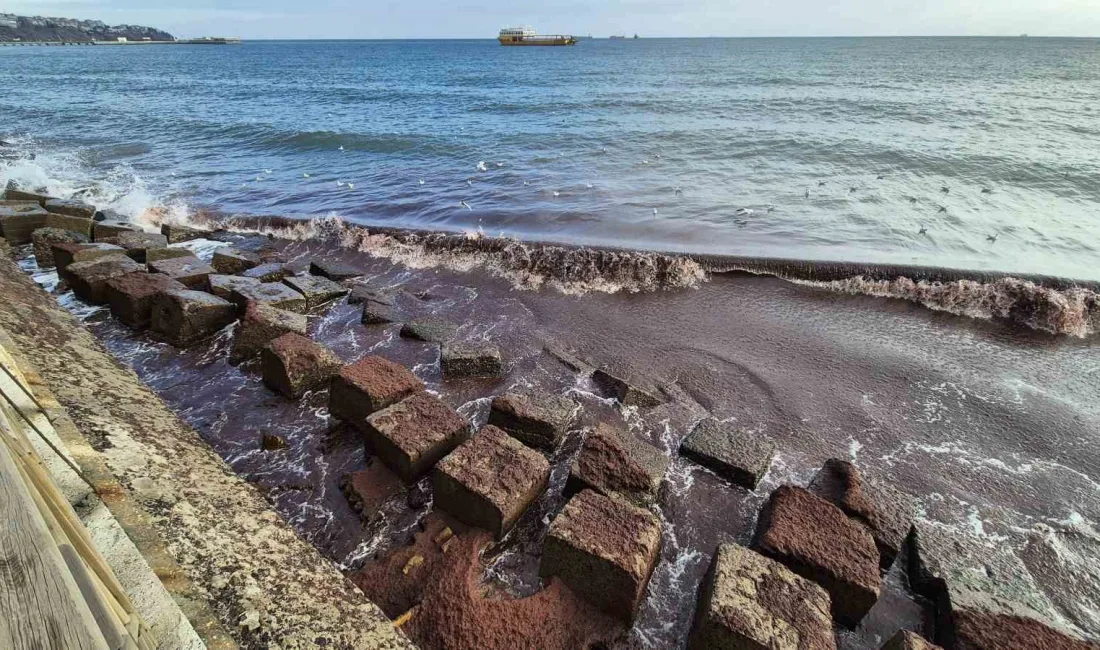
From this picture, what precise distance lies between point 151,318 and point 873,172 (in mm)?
16484

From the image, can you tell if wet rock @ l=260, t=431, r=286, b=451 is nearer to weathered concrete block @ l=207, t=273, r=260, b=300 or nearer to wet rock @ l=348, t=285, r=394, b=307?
wet rock @ l=348, t=285, r=394, b=307

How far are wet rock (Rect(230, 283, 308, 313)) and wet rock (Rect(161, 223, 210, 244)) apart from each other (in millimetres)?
4521

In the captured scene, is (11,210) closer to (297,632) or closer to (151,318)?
(151,318)

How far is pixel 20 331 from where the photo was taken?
13.9 ft

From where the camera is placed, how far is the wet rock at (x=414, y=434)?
368 cm

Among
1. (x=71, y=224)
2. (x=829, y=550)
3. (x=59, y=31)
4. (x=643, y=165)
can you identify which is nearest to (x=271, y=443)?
(x=829, y=550)

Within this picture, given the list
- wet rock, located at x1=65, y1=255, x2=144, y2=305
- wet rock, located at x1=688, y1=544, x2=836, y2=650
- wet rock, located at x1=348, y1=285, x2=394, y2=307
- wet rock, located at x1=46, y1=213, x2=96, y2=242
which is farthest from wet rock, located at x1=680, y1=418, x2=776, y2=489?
wet rock, located at x1=46, y1=213, x2=96, y2=242

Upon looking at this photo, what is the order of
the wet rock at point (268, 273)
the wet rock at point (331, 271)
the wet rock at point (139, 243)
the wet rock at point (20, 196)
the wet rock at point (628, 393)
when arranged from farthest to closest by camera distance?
the wet rock at point (20, 196) → the wet rock at point (331, 271) → the wet rock at point (139, 243) → the wet rock at point (268, 273) → the wet rock at point (628, 393)

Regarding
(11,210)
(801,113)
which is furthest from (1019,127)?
(11,210)

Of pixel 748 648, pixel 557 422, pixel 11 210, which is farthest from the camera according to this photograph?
pixel 11 210

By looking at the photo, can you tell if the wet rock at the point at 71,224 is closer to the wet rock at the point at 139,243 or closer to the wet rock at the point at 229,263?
the wet rock at the point at 139,243

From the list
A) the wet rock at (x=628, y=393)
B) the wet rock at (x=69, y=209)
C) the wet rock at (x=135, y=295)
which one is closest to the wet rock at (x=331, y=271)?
the wet rock at (x=135, y=295)

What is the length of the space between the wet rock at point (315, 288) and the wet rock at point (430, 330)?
1.48 metres

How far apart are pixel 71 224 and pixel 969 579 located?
12.5 metres
